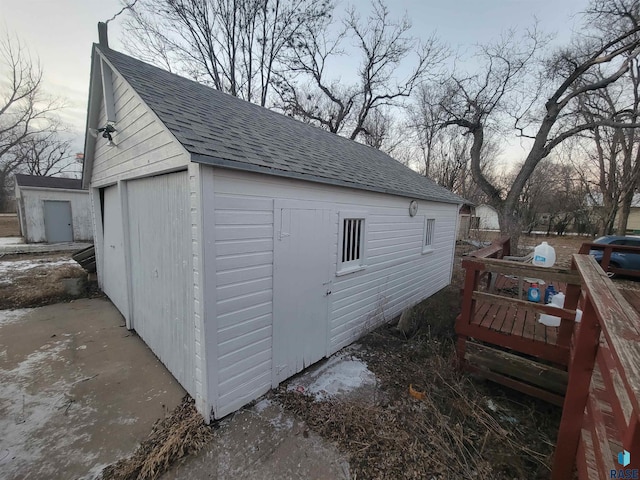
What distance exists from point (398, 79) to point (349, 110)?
134 inches

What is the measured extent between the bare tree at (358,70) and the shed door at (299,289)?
15.1 metres

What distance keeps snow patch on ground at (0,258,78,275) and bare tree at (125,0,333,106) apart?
9711 millimetres

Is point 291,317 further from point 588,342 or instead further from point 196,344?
point 588,342

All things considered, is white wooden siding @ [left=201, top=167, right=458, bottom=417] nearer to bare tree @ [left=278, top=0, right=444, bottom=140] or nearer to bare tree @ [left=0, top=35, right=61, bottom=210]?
bare tree @ [left=278, top=0, right=444, bottom=140]

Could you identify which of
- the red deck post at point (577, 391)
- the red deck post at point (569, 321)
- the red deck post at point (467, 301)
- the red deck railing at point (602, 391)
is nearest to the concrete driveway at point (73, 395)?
the red deck railing at point (602, 391)

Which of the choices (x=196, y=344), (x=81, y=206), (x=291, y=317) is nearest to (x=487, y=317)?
(x=291, y=317)

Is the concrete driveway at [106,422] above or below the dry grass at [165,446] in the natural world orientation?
below

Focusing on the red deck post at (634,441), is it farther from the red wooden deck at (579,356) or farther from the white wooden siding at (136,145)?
the white wooden siding at (136,145)

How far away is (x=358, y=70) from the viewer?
656 inches

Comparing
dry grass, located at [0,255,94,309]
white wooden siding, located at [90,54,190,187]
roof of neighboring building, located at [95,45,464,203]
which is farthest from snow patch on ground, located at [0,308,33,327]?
roof of neighboring building, located at [95,45,464,203]

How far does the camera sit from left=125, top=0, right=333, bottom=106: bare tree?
12.3 m

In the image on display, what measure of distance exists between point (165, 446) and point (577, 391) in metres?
3.37

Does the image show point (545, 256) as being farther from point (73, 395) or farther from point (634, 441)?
point (73, 395)

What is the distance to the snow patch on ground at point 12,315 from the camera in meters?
4.92
